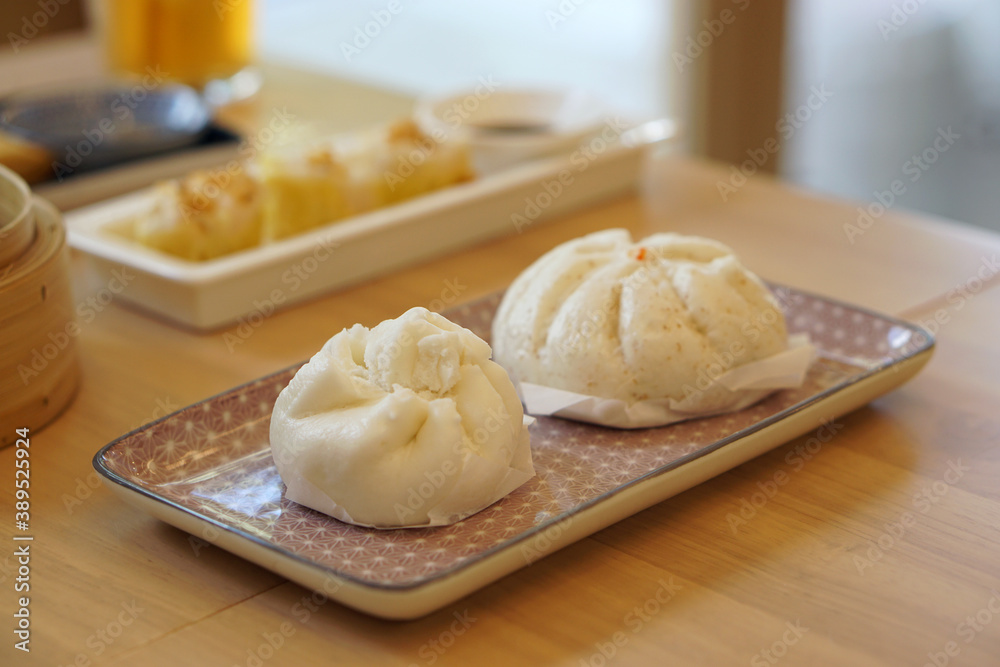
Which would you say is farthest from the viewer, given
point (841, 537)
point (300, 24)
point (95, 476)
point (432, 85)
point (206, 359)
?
point (300, 24)

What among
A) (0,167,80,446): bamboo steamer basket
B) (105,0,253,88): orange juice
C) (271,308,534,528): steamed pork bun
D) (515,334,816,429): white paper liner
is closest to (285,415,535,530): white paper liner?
(271,308,534,528): steamed pork bun

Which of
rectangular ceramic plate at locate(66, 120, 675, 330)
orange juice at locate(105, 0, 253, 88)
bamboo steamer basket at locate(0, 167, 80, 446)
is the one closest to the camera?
bamboo steamer basket at locate(0, 167, 80, 446)

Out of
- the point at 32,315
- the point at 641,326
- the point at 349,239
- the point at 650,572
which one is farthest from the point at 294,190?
the point at 650,572

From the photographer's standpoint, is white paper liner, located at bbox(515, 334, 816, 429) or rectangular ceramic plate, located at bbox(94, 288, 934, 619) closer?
rectangular ceramic plate, located at bbox(94, 288, 934, 619)

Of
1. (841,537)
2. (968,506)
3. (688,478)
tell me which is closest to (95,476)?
(688,478)

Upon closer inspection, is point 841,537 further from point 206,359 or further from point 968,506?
point 206,359

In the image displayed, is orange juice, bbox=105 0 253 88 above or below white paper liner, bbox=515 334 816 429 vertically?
above

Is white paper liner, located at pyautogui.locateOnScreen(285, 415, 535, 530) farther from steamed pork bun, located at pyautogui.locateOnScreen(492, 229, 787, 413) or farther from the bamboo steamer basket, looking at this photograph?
the bamboo steamer basket
